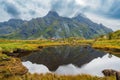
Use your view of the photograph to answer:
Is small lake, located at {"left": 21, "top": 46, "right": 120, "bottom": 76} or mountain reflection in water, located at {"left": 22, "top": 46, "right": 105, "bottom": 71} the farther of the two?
mountain reflection in water, located at {"left": 22, "top": 46, "right": 105, "bottom": 71}

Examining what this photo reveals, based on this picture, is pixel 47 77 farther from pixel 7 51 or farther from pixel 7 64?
pixel 7 51

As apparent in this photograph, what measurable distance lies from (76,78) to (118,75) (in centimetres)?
1153

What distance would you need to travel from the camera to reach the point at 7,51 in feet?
410

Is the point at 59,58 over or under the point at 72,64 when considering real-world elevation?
under

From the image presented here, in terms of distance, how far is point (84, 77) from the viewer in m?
42.9

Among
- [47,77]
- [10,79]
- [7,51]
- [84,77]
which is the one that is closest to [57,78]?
[47,77]

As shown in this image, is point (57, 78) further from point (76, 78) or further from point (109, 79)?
point (109, 79)

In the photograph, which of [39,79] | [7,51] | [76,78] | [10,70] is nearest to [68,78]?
[76,78]

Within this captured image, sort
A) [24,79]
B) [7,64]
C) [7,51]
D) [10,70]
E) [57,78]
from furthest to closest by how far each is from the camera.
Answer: [7,51] → [7,64] → [10,70] → [57,78] → [24,79]

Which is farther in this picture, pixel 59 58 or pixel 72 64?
pixel 59 58

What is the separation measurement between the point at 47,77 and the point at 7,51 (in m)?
86.5

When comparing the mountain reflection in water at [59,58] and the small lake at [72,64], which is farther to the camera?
the mountain reflection in water at [59,58]

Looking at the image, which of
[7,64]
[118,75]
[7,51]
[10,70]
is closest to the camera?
[118,75]

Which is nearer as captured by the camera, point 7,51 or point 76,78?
point 76,78
